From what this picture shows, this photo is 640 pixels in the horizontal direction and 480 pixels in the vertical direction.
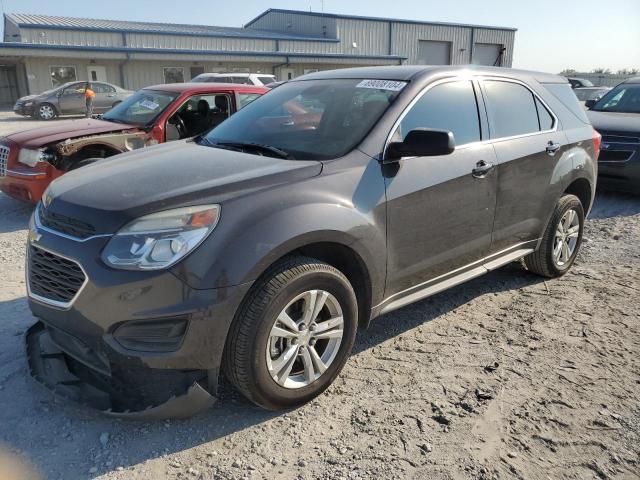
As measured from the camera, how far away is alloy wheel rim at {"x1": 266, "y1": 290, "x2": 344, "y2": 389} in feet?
9.11

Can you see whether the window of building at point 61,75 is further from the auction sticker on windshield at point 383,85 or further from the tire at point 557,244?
the tire at point 557,244

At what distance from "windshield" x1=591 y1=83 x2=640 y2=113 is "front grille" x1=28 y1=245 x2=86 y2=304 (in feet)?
29.8

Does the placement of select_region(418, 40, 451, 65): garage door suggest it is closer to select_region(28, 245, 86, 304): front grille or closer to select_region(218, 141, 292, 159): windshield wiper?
select_region(218, 141, 292, 159): windshield wiper

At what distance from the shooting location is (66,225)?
8.78 feet

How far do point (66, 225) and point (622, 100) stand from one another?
9302mm

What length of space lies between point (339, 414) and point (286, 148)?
1.63m

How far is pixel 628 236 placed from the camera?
20.5ft

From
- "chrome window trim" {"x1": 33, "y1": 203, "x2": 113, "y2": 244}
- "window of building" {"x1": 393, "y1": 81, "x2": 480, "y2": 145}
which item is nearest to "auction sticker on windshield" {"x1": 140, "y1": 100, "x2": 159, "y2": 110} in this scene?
"chrome window trim" {"x1": 33, "y1": 203, "x2": 113, "y2": 244}

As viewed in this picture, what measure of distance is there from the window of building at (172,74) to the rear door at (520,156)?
3050 cm

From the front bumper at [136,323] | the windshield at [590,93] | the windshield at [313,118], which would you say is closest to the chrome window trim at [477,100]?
the windshield at [313,118]

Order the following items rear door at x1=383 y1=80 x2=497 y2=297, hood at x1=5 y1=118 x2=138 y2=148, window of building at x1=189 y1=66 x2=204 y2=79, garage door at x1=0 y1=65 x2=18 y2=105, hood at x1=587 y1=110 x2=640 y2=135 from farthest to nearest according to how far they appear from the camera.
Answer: window of building at x1=189 y1=66 x2=204 y2=79
garage door at x1=0 y1=65 x2=18 y2=105
hood at x1=587 y1=110 x2=640 y2=135
hood at x1=5 y1=118 x2=138 y2=148
rear door at x1=383 y1=80 x2=497 y2=297

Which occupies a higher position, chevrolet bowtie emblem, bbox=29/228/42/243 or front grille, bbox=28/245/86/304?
chevrolet bowtie emblem, bbox=29/228/42/243

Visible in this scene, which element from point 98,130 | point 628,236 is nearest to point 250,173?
point 98,130

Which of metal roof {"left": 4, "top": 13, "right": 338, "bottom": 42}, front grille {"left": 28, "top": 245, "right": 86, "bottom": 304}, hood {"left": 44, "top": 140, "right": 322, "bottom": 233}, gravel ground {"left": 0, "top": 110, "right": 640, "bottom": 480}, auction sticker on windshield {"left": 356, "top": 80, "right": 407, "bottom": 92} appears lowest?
gravel ground {"left": 0, "top": 110, "right": 640, "bottom": 480}
